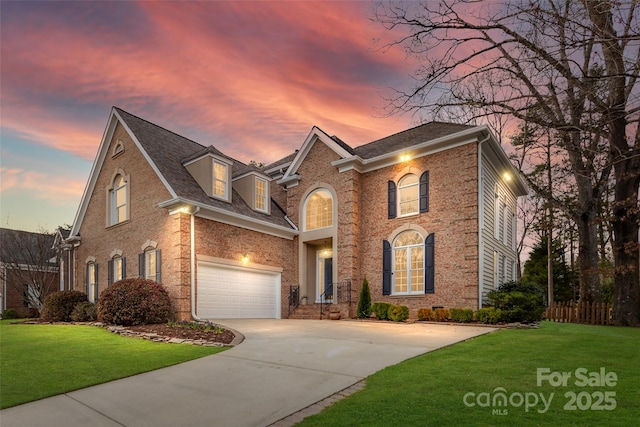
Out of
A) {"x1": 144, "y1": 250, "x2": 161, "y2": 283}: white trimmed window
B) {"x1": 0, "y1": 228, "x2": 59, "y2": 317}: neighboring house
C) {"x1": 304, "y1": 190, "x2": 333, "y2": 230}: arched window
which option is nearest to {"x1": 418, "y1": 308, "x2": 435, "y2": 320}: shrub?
{"x1": 304, "y1": 190, "x2": 333, "y2": 230}: arched window

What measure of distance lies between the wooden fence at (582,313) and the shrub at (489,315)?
6706 millimetres

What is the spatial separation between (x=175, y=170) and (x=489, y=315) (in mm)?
13582

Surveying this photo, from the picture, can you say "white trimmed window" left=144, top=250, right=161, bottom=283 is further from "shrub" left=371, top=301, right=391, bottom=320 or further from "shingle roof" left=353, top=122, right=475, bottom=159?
"shingle roof" left=353, top=122, right=475, bottom=159

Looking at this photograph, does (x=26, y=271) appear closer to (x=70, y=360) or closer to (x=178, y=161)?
(x=178, y=161)

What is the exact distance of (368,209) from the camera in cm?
1894

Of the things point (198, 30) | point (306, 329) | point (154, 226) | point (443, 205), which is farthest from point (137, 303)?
point (443, 205)

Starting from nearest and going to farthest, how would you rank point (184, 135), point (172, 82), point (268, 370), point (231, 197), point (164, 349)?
1. point (268, 370)
2. point (164, 349)
3. point (172, 82)
4. point (231, 197)
5. point (184, 135)

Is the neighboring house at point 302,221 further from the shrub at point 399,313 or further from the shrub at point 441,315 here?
the shrub at point 399,313

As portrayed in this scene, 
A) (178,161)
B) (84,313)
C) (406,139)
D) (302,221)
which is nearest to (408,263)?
(302,221)

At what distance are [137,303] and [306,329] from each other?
5853 millimetres

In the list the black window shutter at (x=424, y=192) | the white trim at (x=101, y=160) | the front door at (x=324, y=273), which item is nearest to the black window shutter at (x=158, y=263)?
the white trim at (x=101, y=160)

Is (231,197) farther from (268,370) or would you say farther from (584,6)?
(584,6)

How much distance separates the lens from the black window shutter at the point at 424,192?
17047 mm

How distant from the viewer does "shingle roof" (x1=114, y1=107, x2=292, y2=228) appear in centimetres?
1642
